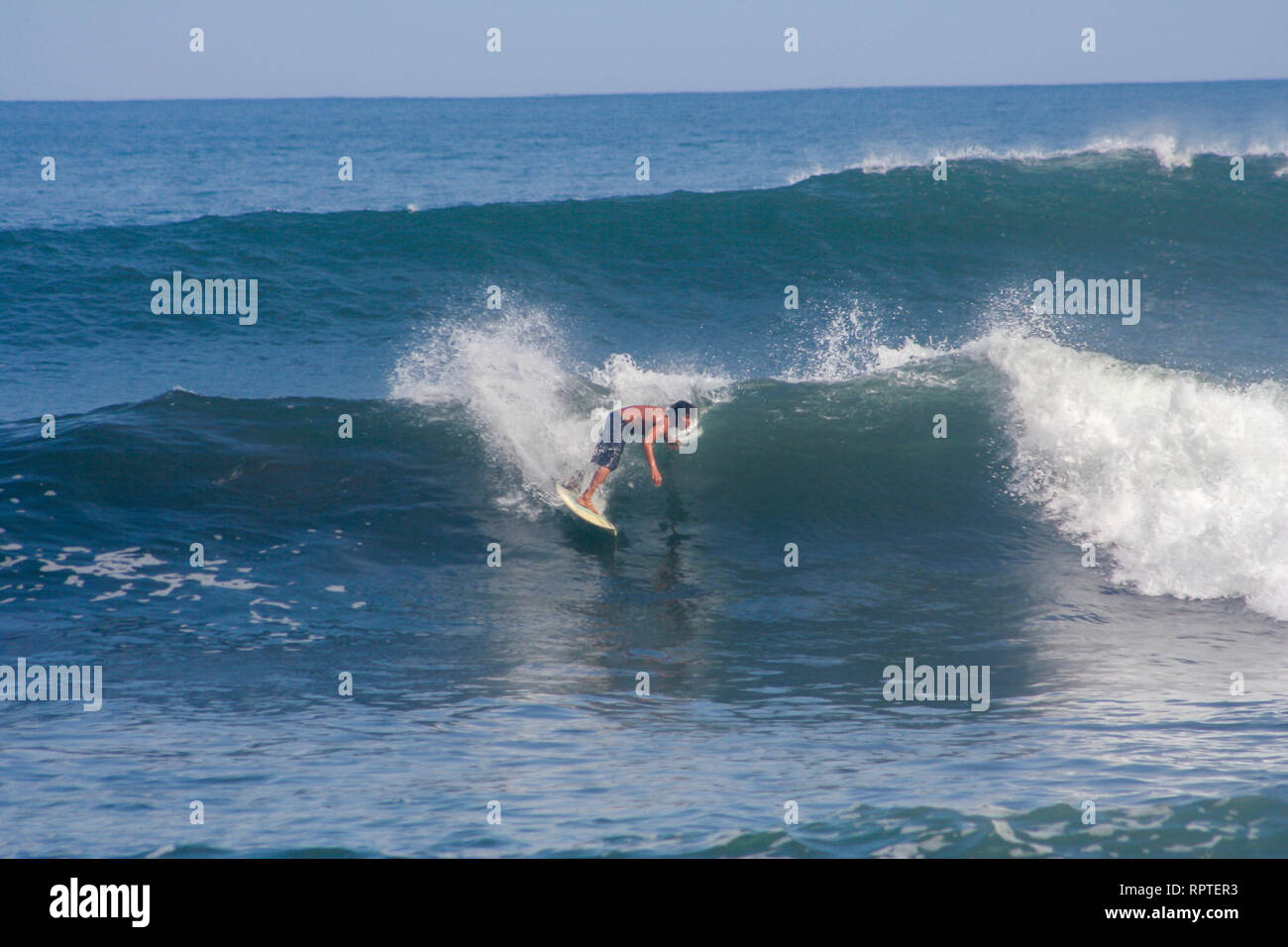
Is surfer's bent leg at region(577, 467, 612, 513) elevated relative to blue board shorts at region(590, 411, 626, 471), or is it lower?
lower

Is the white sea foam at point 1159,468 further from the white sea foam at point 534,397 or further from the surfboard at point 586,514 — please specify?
the surfboard at point 586,514

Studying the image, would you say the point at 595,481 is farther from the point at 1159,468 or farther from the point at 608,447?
the point at 1159,468

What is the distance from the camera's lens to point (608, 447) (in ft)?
35.8

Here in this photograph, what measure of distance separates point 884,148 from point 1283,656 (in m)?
55.1

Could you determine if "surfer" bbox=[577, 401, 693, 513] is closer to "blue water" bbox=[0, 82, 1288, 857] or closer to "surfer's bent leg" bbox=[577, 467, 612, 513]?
"surfer's bent leg" bbox=[577, 467, 612, 513]

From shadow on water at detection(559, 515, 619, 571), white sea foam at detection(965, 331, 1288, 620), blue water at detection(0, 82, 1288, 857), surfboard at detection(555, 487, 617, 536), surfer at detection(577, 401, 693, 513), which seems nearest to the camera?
blue water at detection(0, 82, 1288, 857)

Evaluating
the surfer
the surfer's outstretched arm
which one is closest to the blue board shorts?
the surfer

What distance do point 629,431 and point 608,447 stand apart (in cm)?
34

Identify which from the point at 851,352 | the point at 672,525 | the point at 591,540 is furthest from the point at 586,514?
the point at 851,352

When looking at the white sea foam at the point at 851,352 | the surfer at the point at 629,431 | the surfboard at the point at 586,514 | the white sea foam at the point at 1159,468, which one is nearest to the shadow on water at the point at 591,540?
the surfboard at the point at 586,514

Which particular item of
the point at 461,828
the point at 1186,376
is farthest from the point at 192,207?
the point at 461,828

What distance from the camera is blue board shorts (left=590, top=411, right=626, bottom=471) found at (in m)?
10.8

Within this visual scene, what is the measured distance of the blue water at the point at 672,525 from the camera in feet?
17.4

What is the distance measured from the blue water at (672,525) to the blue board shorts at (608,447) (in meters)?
0.67
